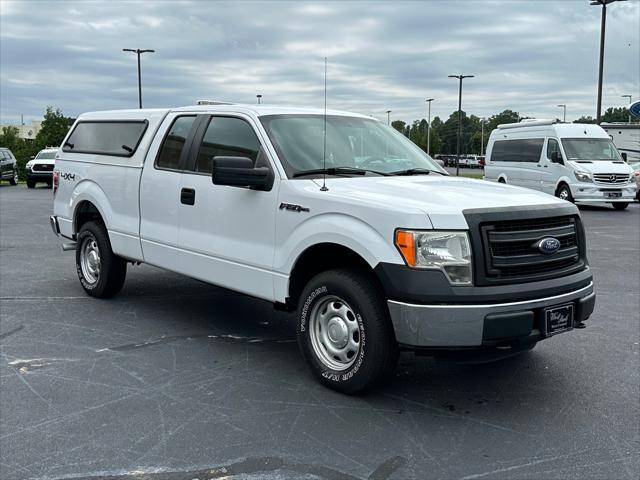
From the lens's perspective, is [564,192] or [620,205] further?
[620,205]

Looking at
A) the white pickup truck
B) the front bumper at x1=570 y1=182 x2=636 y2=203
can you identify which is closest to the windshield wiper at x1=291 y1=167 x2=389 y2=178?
the white pickup truck

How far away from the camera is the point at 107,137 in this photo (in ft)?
23.3

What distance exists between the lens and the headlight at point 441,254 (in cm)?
400

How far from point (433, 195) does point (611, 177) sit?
1663 centimetres

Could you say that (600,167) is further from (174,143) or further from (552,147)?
(174,143)

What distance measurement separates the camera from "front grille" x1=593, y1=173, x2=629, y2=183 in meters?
19.0

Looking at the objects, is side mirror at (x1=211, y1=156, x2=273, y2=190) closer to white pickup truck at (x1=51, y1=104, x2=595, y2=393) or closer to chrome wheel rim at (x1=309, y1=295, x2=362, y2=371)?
white pickup truck at (x1=51, y1=104, x2=595, y2=393)

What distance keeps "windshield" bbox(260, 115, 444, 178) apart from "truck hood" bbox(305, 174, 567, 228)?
27 cm

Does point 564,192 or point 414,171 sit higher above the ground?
point 414,171

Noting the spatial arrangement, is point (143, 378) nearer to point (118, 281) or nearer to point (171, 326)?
point (171, 326)

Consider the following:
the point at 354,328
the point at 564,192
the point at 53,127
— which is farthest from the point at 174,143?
the point at 53,127

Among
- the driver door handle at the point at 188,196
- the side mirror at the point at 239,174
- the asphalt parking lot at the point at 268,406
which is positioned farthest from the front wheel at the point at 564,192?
the side mirror at the point at 239,174

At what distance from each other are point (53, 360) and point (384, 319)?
8.45ft

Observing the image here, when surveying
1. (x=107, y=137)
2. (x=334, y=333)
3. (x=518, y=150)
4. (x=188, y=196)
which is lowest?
(x=334, y=333)
